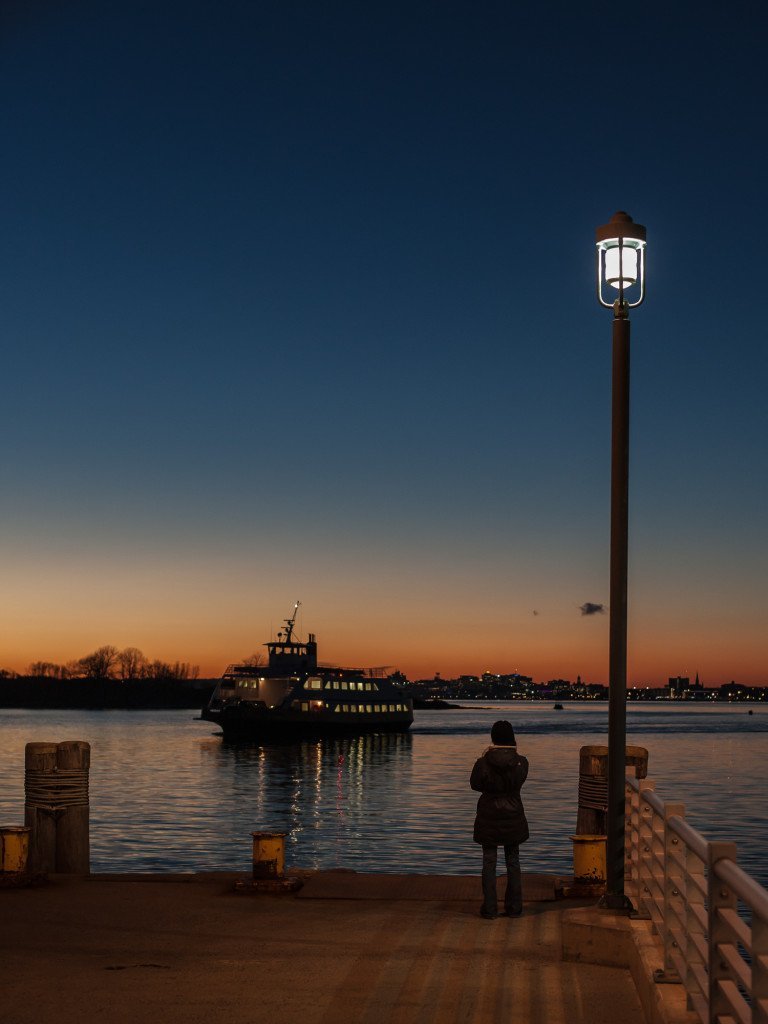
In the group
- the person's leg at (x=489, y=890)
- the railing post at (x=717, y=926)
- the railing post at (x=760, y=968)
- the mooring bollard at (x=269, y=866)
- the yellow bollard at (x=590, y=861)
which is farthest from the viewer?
the mooring bollard at (x=269, y=866)

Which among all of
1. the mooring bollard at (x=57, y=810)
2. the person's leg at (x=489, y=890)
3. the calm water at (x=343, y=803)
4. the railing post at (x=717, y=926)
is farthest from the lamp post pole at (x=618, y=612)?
the calm water at (x=343, y=803)

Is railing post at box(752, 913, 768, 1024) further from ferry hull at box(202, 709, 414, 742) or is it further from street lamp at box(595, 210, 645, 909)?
ferry hull at box(202, 709, 414, 742)

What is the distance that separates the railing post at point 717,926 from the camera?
5285mm

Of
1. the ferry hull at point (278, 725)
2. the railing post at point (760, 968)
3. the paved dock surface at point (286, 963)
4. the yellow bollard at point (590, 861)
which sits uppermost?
the railing post at point (760, 968)

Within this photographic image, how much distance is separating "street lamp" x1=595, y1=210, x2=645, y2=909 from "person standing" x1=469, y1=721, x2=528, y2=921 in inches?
42.0

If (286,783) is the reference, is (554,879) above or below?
above

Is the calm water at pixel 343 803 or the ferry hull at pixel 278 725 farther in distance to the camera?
the ferry hull at pixel 278 725

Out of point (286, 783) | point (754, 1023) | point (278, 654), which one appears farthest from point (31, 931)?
point (278, 654)

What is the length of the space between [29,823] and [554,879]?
5.74 metres

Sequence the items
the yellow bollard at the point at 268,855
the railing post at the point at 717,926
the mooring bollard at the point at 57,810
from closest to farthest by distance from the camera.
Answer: the railing post at the point at 717,926 < the yellow bollard at the point at 268,855 < the mooring bollard at the point at 57,810

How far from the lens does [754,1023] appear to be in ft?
14.6

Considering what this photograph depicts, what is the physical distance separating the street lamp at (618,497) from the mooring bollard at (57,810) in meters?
6.28

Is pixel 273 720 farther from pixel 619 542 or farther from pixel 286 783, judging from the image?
pixel 619 542

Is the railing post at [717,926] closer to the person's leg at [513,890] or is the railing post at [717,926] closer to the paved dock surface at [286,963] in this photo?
the paved dock surface at [286,963]
